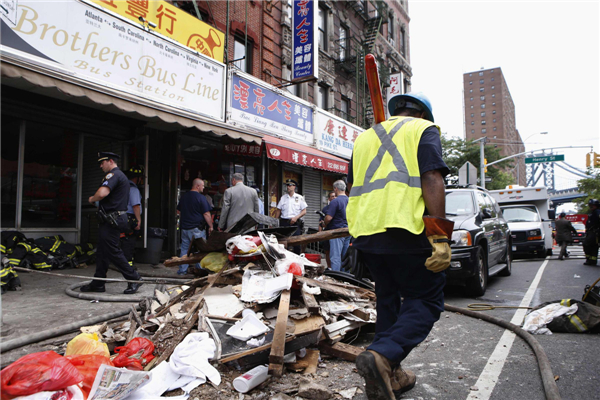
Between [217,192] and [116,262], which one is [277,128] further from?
[116,262]

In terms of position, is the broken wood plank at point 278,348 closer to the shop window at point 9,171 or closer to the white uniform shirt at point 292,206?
the white uniform shirt at point 292,206

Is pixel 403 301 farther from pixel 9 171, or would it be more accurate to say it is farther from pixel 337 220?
pixel 9 171

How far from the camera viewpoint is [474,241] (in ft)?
18.5

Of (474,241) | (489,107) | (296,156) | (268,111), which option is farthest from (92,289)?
(489,107)

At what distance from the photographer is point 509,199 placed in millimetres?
14883

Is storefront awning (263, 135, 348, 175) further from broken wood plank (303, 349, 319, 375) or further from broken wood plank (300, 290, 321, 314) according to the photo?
broken wood plank (303, 349, 319, 375)

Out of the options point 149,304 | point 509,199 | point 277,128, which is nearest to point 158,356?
point 149,304

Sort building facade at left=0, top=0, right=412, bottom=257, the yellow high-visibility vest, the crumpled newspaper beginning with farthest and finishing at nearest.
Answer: building facade at left=0, top=0, right=412, bottom=257, the crumpled newspaper, the yellow high-visibility vest

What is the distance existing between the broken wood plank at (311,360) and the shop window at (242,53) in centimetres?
1028

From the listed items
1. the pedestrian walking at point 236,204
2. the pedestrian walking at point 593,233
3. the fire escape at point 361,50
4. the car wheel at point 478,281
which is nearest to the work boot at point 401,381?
the car wheel at point 478,281

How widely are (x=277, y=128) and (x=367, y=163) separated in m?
8.29

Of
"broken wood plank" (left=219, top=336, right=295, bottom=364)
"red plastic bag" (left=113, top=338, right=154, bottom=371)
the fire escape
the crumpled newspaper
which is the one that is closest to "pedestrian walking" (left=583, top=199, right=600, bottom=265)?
the crumpled newspaper

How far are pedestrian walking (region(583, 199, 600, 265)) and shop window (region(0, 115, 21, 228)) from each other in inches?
527

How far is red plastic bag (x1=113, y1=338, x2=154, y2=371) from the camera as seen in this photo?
274 cm
